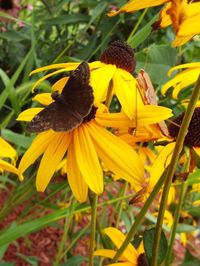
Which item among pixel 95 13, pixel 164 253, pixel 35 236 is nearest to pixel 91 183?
pixel 164 253

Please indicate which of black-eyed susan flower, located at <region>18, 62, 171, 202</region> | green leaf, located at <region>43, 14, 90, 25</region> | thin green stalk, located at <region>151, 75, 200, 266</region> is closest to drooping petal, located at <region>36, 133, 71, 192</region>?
black-eyed susan flower, located at <region>18, 62, 171, 202</region>

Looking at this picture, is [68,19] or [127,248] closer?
[127,248]

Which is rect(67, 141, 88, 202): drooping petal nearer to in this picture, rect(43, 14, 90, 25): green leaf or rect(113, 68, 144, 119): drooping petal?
rect(113, 68, 144, 119): drooping petal

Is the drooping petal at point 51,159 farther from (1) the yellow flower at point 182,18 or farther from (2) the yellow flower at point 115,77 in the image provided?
(1) the yellow flower at point 182,18

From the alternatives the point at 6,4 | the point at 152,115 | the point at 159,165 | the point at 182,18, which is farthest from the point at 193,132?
the point at 6,4

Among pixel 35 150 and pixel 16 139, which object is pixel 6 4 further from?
pixel 35 150

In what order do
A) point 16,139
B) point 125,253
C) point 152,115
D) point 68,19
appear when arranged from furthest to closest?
point 68,19 < point 16,139 < point 125,253 < point 152,115

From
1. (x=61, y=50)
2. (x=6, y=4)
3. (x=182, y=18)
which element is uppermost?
(x=182, y=18)

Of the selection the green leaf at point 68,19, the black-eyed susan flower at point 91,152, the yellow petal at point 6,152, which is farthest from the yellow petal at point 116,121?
the green leaf at point 68,19
